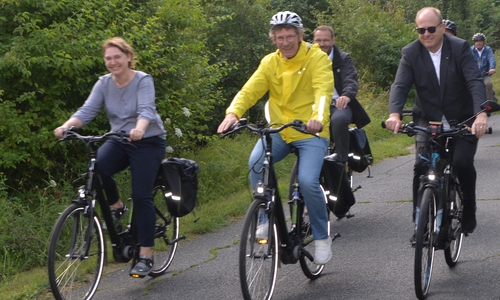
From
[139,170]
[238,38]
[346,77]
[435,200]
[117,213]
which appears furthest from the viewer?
[238,38]

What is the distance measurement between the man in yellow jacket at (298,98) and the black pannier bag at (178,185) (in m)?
0.82

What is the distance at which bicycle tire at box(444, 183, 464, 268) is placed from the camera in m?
5.87

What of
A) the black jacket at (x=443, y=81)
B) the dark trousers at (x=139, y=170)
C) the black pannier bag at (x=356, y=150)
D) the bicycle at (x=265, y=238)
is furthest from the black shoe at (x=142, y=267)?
the black pannier bag at (x=356, y=150)

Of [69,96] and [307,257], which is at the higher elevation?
[69,96]

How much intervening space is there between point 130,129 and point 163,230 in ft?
3.27

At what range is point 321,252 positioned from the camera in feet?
18.8

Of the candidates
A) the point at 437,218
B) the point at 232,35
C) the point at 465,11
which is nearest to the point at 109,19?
the point at 437,218

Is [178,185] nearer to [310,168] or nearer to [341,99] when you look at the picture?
[310,168]

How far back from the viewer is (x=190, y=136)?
1061 centimetres

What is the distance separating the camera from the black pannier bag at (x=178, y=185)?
6168mm

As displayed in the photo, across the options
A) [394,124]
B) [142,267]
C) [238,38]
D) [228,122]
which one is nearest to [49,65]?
[142,267]

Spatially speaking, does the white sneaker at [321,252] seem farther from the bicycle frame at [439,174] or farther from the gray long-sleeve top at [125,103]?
the gray long-sleeve top at [125,103]

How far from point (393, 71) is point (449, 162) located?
55.7ft

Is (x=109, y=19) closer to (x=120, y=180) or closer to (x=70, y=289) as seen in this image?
(x=120, y=180)
